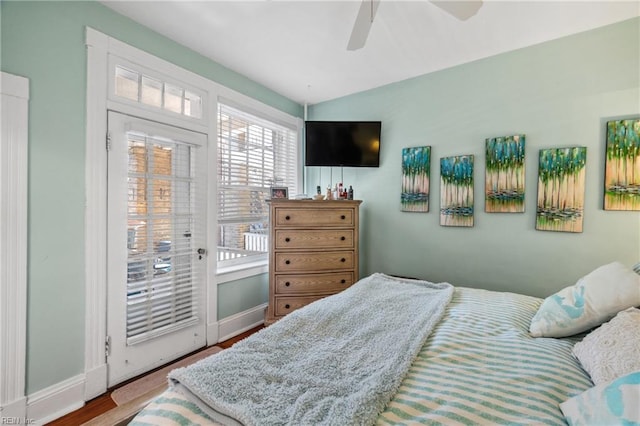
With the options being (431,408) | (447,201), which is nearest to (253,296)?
(447,201)

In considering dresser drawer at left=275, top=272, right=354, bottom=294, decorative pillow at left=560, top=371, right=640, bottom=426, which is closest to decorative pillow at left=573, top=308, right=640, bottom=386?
decorative pillow at left=560, top=371, right=640, bottom=426

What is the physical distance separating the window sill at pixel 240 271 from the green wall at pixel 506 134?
1174mm

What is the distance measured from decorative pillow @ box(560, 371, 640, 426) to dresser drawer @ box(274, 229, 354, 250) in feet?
7.13

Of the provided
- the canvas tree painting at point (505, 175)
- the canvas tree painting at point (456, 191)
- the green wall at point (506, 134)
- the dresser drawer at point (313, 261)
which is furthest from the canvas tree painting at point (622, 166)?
the dresser drawer at point (313, 261)

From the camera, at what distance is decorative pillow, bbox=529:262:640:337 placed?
1.15m

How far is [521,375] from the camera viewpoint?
3.13 ft

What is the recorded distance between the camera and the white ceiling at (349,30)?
75.6 inches

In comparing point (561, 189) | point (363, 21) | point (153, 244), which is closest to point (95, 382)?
point (153, 244)

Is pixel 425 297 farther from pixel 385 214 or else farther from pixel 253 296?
pixel 253 296

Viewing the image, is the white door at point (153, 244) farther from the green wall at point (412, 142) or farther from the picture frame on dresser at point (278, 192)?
the picture frame on dresser at point (278, 192)

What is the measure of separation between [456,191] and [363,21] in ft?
5.63

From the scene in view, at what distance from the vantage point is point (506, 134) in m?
2.48

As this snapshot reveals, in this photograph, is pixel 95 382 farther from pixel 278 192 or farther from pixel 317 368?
pixel 278 192

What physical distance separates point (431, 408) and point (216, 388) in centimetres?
63
